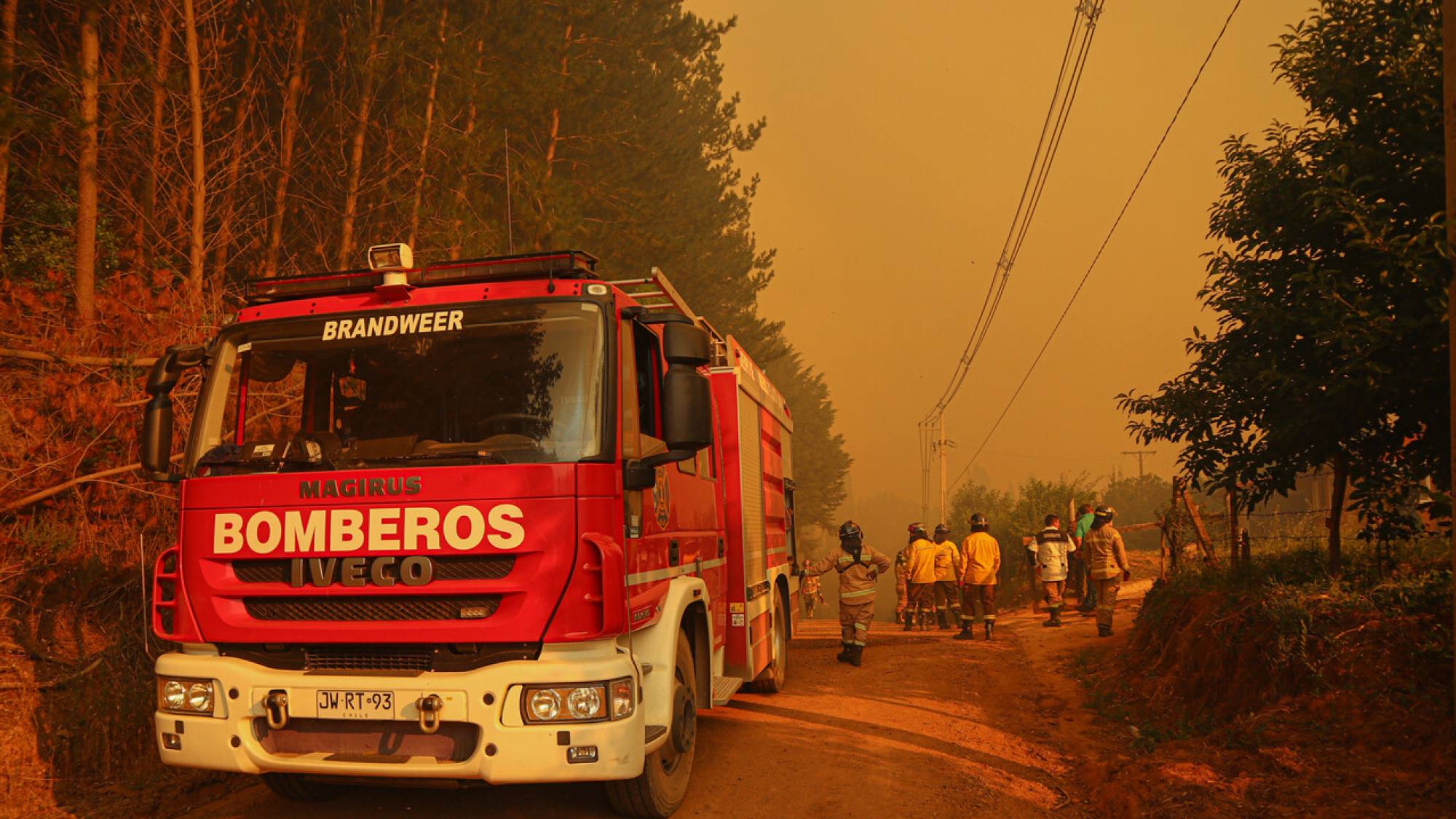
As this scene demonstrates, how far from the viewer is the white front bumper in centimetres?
439

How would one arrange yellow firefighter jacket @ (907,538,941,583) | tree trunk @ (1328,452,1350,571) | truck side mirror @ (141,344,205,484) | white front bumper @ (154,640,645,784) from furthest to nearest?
yellow firefighter jacket @ (907,538,941,583) < tree trunk @ (1328,452,1350,571) < truck side mirror @ (141,344,205,484) < white front bumper @ (154,640,645,784)

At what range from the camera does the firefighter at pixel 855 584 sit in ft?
39.6

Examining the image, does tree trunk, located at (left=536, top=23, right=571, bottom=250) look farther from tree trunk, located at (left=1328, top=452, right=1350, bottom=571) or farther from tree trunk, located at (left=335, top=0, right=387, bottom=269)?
tree trunk, located at (left=1328, top=452, right=1350, bottom=571)

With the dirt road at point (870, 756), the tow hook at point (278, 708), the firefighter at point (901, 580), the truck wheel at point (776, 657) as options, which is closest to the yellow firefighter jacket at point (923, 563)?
the firefighter at point (901, 580)

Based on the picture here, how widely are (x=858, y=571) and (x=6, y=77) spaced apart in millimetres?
10174

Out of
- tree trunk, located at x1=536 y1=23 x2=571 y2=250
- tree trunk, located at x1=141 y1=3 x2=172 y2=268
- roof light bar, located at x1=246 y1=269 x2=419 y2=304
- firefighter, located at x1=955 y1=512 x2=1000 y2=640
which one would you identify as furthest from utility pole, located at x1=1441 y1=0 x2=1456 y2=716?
tree trunk, located at x1=536 y1=23 x2=571 y2=250

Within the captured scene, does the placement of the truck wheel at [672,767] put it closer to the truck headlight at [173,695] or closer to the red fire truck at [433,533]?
the red fire truck at [433,533]

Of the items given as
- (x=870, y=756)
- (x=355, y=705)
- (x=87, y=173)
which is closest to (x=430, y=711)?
(x=355, y=705)

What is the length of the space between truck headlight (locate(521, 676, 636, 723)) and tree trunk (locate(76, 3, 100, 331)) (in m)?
8.58

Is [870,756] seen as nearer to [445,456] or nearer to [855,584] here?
[445,456]

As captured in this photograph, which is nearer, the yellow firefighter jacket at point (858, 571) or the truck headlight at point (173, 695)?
the truck headlight at point (173, 695)

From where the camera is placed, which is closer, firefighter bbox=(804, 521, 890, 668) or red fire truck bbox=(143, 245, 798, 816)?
red fire truck bbox=(143, 245, 798, 816)

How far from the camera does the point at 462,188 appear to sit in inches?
641

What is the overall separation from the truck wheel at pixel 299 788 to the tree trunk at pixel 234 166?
8717 mm
